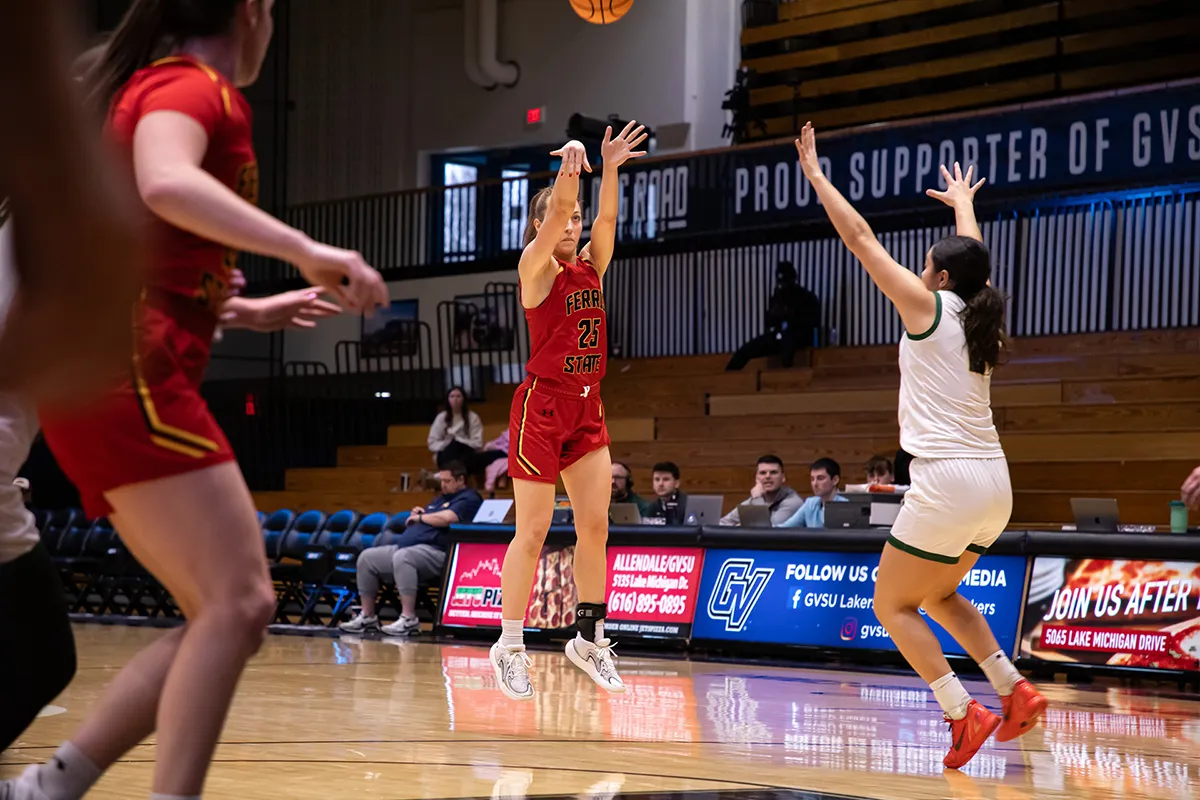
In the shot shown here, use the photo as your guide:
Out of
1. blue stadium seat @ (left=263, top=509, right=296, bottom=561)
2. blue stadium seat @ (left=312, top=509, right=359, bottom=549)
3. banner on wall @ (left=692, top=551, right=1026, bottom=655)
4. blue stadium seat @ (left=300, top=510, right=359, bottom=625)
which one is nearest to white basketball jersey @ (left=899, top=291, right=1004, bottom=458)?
banner on wall @ (left=692, top=551, right=1026, bottom=655)

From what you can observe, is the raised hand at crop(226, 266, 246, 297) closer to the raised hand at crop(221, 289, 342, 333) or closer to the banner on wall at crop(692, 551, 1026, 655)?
the raised hand at crop(221, 289, 342, 333)

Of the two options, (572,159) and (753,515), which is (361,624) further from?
(572,159)

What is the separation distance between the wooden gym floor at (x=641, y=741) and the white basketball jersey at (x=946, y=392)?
102 centimetres

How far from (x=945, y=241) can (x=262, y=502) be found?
13.1 m

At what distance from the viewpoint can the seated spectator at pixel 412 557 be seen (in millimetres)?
11094

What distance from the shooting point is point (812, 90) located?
59.5ft

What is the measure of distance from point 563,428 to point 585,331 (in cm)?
41

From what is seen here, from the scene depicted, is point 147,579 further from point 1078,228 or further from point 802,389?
point 1078,228

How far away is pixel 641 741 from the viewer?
15.9 feet

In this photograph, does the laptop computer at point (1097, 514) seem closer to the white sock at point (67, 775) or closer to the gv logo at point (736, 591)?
the gv logo at point (736, 591)

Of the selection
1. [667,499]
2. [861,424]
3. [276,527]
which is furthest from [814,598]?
[276,527]

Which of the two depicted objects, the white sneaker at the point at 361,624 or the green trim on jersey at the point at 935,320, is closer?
the green trim on jersey at the point at 935,320

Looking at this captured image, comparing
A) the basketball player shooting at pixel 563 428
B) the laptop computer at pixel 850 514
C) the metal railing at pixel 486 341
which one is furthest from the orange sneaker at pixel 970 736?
the metal railing at pixel 486 341

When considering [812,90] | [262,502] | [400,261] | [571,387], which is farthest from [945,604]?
[400,261]
